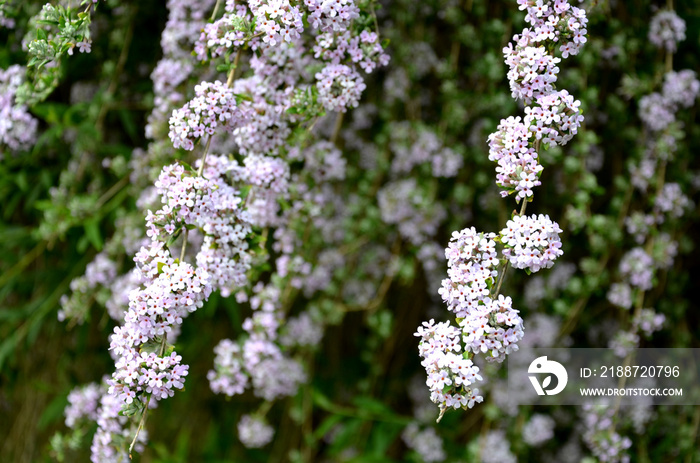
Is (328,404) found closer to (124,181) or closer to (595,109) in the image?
(124,181)

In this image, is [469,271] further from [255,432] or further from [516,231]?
[255,432]

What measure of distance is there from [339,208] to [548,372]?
1.14 m

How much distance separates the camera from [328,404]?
8.80ft

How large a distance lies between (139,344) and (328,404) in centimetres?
144

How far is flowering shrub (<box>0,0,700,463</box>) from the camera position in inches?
55.7

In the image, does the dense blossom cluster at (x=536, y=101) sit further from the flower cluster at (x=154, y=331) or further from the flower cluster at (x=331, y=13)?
the flower cluster at (x=154, y=331)

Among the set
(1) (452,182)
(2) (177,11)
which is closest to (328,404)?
(1) (452,182)

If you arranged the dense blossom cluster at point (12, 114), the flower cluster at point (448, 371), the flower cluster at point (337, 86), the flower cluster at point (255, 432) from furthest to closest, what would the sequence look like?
the flower cluster at point (255, 432) → the dense blossom cluster at point (12, 114) → the flower cluster at point (337, 86) → the flower cluster at point (448, 371)

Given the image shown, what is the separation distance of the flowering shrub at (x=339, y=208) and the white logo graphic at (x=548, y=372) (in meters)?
0.13

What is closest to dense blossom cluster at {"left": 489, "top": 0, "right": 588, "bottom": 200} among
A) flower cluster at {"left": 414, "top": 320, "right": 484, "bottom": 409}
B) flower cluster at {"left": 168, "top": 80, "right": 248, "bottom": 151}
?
flower cluster at {"left": 414, "top": 320, "right": 484, "bottom": 409}

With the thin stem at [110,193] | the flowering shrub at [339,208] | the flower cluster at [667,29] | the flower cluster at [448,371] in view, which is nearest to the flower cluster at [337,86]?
the flowering shrub at [339,208]

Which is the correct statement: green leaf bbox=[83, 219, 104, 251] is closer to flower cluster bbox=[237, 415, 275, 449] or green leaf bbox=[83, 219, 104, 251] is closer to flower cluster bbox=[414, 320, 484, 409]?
flower cluster bbox=[237, 415, 275, 449]

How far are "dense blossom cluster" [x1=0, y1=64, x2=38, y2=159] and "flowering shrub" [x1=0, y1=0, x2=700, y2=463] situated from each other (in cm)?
1

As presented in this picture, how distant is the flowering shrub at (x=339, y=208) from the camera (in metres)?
1.41
